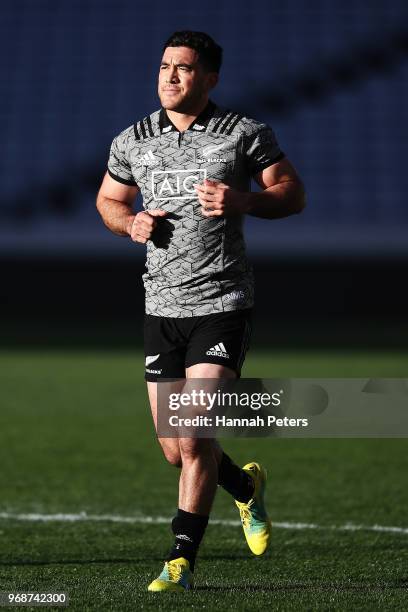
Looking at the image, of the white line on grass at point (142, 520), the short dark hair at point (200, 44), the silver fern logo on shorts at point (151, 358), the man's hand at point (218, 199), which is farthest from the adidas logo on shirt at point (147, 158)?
the white line on grass at point (142, 520)

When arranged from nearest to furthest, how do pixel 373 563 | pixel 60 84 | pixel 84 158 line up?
pixel 373 563 → pixel 84 158 → pixel 60 84

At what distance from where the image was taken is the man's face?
5148mm

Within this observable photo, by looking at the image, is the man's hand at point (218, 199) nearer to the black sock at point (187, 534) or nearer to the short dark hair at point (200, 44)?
the short dark hair at point (200, 44)

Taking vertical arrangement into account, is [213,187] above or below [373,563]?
above

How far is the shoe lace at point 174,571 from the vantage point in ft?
16.0

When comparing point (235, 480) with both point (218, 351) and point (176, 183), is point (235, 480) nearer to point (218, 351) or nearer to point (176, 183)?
point (218, 351)

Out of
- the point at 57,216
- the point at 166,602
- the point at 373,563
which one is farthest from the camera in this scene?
the point at 57,216

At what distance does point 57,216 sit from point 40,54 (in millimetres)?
7218

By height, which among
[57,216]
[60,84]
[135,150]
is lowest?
[57,216]

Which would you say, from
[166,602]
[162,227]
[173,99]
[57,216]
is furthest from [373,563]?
[57,216]

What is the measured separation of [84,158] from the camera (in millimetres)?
31453

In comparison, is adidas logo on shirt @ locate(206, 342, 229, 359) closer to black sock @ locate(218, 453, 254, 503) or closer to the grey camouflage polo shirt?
the grey camouflage polo shirt

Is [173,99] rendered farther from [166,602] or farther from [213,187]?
[166,602]

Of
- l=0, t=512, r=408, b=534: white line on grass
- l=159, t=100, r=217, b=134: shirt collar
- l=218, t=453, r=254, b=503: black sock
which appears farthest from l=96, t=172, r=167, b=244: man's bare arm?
l=0, t=512, r=408, b=534: white line on grass
